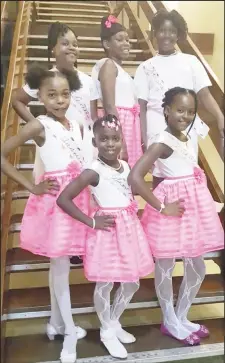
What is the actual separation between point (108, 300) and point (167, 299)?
0.15 metres

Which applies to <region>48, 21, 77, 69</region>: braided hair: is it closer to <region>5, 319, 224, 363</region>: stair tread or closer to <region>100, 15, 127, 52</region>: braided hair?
<region>100, 15, 127, 52</region>: braided hair

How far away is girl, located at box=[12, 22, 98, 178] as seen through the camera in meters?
1.19

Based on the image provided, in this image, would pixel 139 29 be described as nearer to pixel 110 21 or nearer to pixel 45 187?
pixel 110 21

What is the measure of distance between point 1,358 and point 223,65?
3.17 ft

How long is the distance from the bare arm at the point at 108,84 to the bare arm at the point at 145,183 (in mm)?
142

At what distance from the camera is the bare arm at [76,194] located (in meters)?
1.14

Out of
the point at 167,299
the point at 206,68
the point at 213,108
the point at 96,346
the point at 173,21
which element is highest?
the point at 173,21

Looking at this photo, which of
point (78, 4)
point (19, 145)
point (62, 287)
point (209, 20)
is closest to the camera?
point (19, 145)

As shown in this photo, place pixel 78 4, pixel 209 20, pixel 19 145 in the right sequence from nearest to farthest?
pixel 19 145 → pixel 78 4 → pixel 209 20

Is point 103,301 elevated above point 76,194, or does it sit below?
below

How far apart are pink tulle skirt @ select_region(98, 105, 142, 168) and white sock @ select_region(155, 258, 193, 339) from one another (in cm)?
28

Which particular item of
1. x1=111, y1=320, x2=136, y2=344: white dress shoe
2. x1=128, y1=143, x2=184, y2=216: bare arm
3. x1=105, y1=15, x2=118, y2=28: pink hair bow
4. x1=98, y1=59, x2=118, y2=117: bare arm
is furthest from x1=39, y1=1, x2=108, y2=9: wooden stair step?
x1=111, y1=320, x2=136, y2=344: white dress shoe

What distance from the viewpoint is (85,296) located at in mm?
1310

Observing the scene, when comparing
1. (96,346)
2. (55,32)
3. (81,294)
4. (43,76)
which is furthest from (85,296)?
(55,32)
